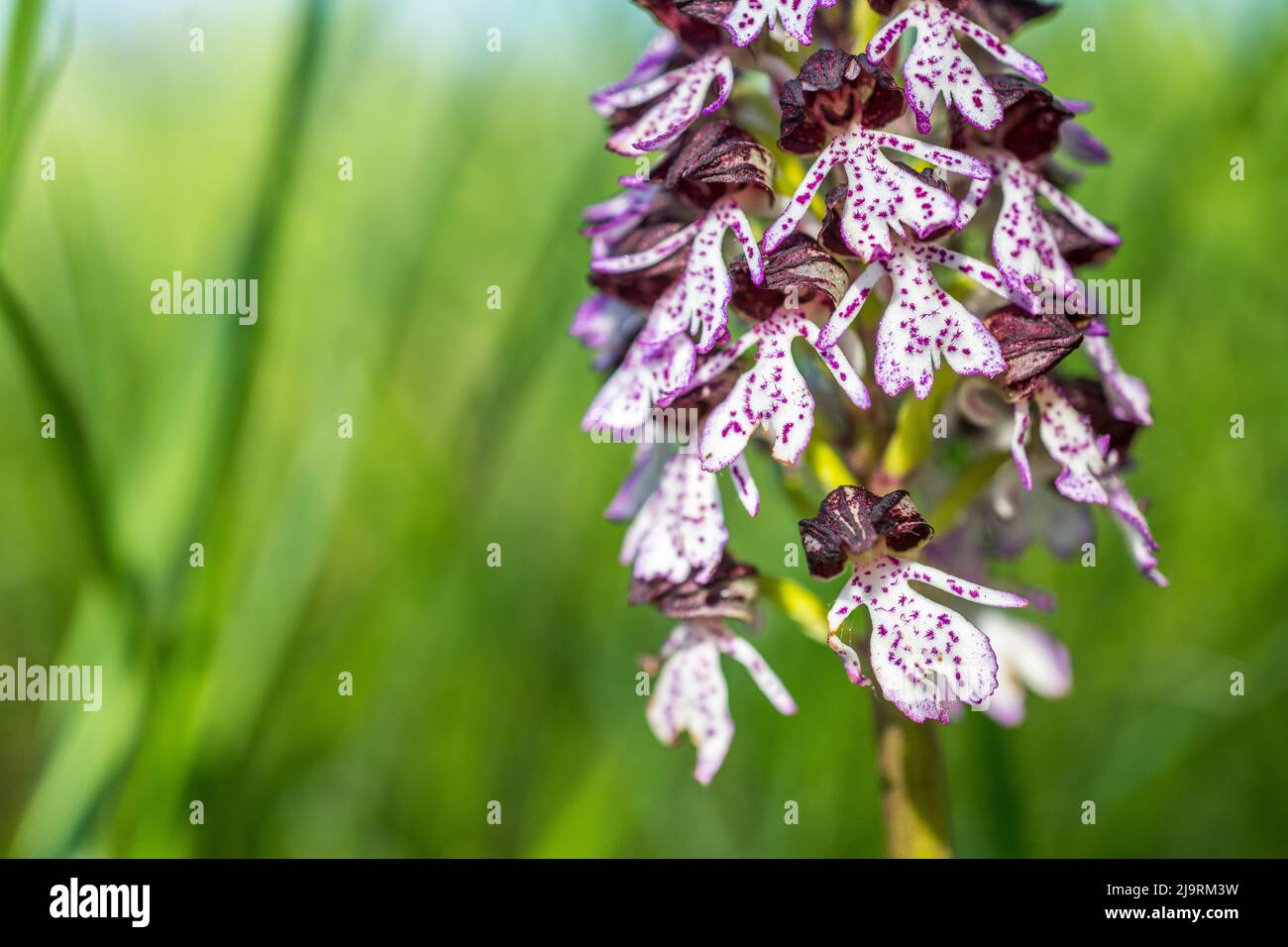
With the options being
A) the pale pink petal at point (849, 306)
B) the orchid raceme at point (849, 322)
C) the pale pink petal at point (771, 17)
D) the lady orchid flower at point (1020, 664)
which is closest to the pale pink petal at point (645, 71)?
the orchid raceme at point (849, 322)

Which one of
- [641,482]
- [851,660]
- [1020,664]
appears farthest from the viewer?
[1020,664]

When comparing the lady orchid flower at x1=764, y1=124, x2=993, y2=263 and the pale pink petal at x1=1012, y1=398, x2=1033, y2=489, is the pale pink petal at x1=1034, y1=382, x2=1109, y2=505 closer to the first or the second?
the pale pink petal at x1=1012, y1=398, x2=1033, y2=489

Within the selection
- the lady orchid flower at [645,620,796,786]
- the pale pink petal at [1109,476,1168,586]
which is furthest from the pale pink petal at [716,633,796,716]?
the pale pink petal at [1109,476,1168,586]

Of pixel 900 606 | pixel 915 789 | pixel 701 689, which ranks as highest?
pixel 900 606

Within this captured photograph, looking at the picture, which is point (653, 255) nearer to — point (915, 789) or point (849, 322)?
point (849, 322)

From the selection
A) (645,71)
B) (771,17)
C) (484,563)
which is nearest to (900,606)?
(771,17)

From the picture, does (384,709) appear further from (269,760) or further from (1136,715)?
(1136,715)

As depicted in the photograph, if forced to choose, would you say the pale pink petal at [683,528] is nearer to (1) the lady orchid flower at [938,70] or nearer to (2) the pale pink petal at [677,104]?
(2) the pale pink petal at [677,104]
